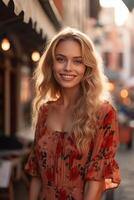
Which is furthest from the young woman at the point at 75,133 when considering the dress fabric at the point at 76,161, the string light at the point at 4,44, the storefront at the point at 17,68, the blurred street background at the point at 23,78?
the string light at the point at 4,44

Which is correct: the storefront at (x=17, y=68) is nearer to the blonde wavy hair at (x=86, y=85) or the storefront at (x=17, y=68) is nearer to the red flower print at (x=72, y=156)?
the blonde wavy hair at (x=86, y=85)

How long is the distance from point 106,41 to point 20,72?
173 feet

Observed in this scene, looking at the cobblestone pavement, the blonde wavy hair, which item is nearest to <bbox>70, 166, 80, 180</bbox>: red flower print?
the blonde wavy hair

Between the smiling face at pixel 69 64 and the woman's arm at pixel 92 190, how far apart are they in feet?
1.65

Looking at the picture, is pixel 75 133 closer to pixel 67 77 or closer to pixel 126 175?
pixel 67 77

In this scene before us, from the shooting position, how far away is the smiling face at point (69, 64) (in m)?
3.03

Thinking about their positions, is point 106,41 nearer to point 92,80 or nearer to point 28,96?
point 28,96

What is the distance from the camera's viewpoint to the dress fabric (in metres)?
2.96

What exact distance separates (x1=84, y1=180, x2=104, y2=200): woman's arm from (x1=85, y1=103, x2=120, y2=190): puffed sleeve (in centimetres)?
2

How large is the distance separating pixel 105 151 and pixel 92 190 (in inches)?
7.8

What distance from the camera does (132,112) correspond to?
35719mm

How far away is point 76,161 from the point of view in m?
2.95

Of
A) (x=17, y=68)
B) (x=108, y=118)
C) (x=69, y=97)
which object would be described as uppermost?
(x=17, y=68)

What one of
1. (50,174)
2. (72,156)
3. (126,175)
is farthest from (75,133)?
(126,175)
